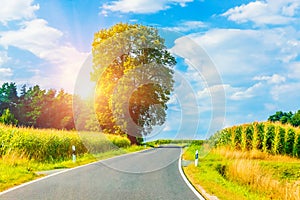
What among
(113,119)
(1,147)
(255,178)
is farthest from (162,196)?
(113,119)

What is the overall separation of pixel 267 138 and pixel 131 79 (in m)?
18.9

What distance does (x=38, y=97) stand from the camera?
260ft

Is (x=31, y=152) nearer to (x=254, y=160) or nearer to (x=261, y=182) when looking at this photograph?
(x=261, y=182)

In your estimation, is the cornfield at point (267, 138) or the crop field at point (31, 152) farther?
the cornfield at point (267, 138)

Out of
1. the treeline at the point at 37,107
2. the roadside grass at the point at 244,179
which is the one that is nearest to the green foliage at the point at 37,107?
the treeline at the point at 37,107

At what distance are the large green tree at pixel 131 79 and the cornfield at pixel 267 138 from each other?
636 inches

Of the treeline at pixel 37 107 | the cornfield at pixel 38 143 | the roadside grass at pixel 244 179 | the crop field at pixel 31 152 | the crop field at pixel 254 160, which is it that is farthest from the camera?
the treeline at pixel 37 107

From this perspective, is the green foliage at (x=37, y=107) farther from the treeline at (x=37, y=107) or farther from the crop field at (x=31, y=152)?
the crop field at (x=31, y=152)

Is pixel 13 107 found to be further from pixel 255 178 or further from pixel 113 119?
pixel 255 178

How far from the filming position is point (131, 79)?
138 ft

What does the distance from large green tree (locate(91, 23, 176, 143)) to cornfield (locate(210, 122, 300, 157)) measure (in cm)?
1615

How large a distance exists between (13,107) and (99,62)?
40187 mm

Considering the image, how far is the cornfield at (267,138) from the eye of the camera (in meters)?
27.8

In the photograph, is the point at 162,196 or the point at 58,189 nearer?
the point at 162,196
